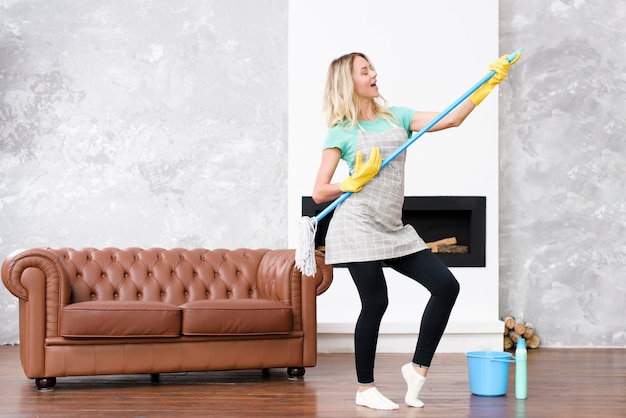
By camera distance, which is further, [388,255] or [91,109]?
[91,109]

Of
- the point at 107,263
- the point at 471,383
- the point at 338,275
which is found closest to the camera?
the point at 471,383

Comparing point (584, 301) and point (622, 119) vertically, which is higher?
point (622, 119)

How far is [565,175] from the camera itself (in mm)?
5578

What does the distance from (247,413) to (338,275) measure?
7.38ft

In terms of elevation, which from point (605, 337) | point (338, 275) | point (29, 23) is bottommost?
point (605, 337)

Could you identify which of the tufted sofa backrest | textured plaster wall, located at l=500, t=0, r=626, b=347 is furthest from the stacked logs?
the tufted sofa backrest

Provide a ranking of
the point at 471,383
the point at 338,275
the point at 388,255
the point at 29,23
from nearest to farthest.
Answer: the point at 388,255, the point at 471,383, the point at 338,275, the point at 29,23

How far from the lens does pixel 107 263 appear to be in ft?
14.1

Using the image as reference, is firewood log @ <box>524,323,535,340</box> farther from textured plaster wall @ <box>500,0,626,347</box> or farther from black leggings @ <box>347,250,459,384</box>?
black leggings @ <box>347,250,459,384</box>

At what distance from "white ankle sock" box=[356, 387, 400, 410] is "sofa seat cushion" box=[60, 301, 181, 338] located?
1.06 meters

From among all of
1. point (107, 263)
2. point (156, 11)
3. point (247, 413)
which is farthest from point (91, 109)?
point (247, 413)

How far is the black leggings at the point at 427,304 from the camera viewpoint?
3107 millimetres

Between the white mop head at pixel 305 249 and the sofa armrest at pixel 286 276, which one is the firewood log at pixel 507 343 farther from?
the white mop head at pixel 305 249

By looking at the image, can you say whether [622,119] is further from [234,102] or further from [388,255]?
[388,255]
